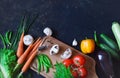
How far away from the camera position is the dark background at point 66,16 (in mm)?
1875

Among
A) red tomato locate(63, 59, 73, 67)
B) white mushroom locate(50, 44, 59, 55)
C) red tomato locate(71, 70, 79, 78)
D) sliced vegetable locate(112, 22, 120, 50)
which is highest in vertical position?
sliced vegetable locate(112, 22, 120, 50)

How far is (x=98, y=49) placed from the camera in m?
1.85

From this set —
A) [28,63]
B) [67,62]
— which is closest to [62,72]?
[67,62]

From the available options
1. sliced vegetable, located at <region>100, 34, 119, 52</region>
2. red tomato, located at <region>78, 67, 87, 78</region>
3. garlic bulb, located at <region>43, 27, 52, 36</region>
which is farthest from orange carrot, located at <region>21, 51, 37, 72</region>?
sliced vegetable, located at <region>100, 34, 119, 52</region>

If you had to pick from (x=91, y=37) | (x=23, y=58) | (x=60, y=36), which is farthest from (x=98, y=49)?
(x=23, y=58)

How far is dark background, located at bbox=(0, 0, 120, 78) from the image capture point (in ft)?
6.15

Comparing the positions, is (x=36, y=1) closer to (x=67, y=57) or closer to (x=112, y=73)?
(x=67, y=57)

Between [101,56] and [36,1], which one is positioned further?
[36,1]

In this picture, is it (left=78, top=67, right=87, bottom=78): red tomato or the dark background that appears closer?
(left=78, top=67, right=87, bottom=78): red tomato

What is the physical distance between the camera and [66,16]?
1.89 meters

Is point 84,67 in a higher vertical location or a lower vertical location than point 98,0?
lower

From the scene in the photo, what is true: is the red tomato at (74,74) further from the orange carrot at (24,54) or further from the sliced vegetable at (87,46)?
the orange carrot at (24,54)

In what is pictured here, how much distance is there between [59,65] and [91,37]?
8.1 inches

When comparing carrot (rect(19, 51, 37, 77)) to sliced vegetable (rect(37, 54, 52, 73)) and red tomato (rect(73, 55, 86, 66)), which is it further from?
red tomato (rect(73, 55, 86, 66))
